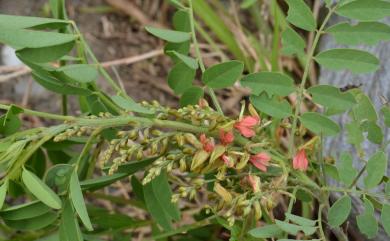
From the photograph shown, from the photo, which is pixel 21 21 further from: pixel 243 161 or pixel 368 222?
pixel 368 222

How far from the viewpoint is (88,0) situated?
2.55 meters

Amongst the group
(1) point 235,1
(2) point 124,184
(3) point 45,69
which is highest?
(3) point 45,69

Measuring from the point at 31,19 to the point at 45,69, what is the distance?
0.33 ft

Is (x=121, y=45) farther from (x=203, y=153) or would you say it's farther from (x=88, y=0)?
(x=203, y=153)

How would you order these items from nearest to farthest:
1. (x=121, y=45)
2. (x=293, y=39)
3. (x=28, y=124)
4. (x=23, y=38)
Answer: (x=23, y=38) < (x=293, y=39) < (x=28, y=124) < (x=121, y=45)

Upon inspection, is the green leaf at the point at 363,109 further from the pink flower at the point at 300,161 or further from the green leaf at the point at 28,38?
the green leaf at the point at 28,38

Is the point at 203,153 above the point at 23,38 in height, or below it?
below

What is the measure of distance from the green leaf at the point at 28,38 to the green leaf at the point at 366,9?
515 millimetres

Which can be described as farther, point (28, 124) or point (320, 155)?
point (28, 124)

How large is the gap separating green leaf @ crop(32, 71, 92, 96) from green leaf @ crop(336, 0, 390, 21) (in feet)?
1.64

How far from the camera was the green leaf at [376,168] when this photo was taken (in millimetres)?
1215

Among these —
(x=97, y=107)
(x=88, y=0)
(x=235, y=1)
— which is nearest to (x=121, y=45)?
(x=88, y=0)

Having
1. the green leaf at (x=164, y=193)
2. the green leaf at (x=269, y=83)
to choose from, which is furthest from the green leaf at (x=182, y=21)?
the green leaf at (x=164, y=193)

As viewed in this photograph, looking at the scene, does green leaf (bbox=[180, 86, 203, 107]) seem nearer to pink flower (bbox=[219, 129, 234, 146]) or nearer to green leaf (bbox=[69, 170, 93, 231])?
pink flower (bbox=[219, 129, 234, 146])
